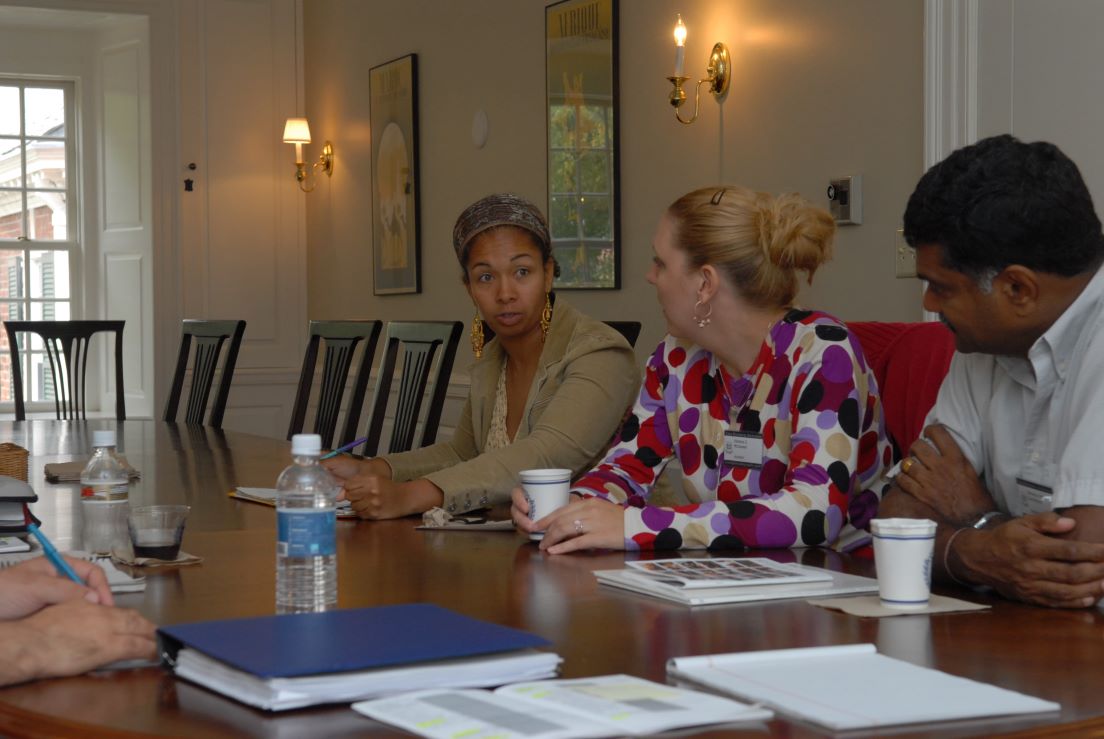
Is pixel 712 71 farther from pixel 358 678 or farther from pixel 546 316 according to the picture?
pixel 358 678

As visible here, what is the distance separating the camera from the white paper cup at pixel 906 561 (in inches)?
55.9

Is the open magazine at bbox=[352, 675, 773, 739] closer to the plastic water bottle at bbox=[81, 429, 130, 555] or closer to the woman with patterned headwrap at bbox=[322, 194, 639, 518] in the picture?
the plastic water bottle at bbox=[81, 429, 130, 555]

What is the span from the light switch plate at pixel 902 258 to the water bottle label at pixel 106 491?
2083mm

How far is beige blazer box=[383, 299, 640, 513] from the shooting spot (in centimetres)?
236

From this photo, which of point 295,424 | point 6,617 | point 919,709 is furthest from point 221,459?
point 919,709

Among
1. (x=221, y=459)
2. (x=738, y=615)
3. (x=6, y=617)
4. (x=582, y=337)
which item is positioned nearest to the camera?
(x=6, y=617)

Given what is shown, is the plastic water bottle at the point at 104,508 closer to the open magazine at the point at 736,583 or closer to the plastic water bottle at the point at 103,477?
the plastic water bottle at the point at 103,477

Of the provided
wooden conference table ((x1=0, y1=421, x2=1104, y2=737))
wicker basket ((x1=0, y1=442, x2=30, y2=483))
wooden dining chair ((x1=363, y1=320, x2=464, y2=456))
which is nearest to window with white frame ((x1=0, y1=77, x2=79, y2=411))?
wooden dining chair ((x1=363, y1=320, x2=464, y2=456))

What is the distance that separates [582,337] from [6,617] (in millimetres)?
1539

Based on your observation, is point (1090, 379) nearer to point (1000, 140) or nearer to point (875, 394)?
point (1000, 140)

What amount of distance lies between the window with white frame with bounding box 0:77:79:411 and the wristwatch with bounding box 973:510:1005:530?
252 inches

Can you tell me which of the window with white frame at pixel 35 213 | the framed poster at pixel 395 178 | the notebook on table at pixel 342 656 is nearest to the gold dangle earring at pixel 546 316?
the notebook on table at pixel 342 656

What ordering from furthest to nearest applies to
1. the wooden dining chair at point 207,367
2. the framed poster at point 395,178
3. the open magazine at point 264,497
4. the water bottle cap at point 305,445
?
1. the framed poster at point 395,178
2. the wooden dining chair at point 207,367
3. the open magazine at point 264,497
4. the water bottle cap at point 305,445

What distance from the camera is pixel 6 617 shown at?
124 cm
